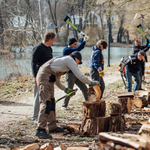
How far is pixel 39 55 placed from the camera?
4785mm

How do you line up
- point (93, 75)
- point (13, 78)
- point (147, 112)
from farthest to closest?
1. point (13, 78)
2. point (93, 75)
3. point (147, 112)

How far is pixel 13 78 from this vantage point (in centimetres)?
1105

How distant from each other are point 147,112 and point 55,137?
2742 mm

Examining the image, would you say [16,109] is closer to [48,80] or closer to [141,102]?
[48,80]

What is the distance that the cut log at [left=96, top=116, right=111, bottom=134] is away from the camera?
13.2 ft

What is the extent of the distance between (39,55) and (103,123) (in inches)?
80.1

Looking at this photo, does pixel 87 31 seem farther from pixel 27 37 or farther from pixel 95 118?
pixel 95 118

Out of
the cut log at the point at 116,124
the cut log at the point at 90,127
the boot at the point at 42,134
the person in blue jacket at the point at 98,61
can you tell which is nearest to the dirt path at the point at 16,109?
the boot at the point at 42,134

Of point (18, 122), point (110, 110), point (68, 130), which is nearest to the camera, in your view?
point (110, 110)

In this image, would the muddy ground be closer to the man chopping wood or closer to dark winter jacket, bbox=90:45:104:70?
the man chopping wood

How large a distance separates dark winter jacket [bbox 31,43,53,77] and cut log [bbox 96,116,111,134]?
5.92ft

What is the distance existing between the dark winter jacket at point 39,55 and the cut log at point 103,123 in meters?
1.80

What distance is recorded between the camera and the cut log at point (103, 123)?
4.02 meters

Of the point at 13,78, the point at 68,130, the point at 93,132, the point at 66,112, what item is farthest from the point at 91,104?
the point at 13,78
